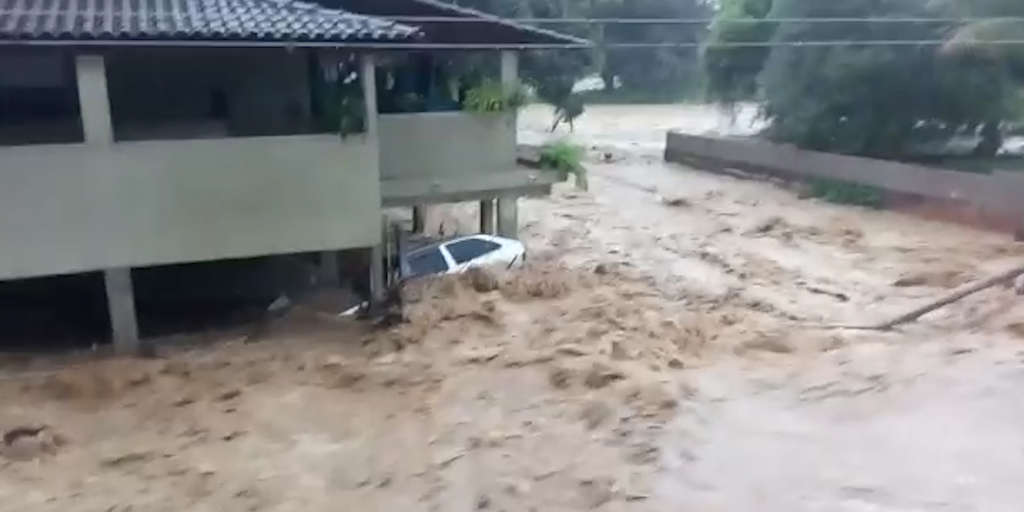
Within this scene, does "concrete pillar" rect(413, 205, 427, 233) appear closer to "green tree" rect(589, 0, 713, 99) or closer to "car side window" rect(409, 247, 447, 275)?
"car side window" rect(409, 247, 447, 275)

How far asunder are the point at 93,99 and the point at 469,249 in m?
4.83

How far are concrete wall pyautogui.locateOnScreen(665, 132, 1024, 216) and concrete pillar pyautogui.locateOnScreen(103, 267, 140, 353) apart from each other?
1359 centimetres

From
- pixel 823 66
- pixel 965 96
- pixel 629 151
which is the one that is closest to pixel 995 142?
pixel 965 96

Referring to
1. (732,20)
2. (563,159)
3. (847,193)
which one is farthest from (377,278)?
(732,20)

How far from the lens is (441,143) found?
12.1 meters

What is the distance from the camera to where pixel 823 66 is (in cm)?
2066

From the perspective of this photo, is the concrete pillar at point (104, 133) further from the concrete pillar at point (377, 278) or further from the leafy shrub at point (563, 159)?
the leafy shrub at point (563, 159)

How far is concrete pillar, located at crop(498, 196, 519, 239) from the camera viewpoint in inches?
521

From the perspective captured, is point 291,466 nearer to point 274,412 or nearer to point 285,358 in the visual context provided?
point 274,412

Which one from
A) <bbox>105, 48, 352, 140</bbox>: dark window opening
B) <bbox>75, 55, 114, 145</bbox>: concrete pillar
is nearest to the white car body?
<bbox>105, 48, 352, 140</bbox>: dark window opening

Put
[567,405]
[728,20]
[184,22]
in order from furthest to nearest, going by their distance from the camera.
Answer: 1. [728,20]
2. [184,22]
3. [567,405]

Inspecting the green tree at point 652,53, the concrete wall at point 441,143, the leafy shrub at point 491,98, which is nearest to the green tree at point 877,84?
the leafy shrub at point 491,98

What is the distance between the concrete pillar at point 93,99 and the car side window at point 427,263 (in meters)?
3.94

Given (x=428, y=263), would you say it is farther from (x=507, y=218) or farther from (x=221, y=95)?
(x=221, y=95)
